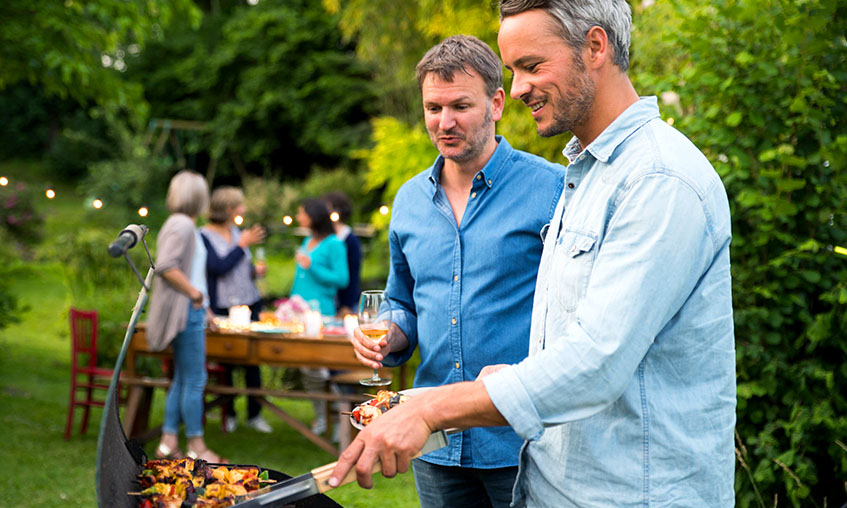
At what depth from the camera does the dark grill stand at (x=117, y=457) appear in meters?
1.55

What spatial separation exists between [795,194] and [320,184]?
15963mm

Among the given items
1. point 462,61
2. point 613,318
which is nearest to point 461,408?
point 613,318

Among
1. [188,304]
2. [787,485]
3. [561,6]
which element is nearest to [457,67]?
[561,6]

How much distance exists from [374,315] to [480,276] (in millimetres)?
363

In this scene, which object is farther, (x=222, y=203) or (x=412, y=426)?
(x=222, y=203)

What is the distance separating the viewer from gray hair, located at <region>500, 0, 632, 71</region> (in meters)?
1.60

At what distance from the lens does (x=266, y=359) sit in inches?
238

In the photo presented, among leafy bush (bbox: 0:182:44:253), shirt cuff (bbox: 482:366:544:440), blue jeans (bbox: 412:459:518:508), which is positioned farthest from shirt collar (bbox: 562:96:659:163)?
leafy bush (bbox: 0:182:44:253)

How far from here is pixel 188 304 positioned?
18.9 ft

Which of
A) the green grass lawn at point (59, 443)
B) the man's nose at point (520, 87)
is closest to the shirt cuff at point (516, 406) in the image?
the man's nose at point (520, 87)

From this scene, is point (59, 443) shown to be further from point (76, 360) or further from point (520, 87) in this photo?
point (520, 87)

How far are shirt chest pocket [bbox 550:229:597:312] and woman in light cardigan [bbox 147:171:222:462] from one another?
14.4ft

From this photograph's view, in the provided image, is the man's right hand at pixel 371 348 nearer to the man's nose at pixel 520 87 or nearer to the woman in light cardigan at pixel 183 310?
the man's nose at pixel 520 87

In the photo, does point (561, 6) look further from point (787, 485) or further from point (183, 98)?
point (183, 98)
